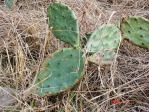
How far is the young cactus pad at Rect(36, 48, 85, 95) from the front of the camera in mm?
1531

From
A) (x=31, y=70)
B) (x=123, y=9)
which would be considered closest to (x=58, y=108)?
(x=31, y=70)

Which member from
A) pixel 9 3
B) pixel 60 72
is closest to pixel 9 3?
pixel 9 3

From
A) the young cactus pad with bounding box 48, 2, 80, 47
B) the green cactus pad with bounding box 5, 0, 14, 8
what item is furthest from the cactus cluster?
the green cactus pad with bounding box 5, 0, 14, 8

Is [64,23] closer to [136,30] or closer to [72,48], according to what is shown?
[72,48]

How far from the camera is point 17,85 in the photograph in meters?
1.69

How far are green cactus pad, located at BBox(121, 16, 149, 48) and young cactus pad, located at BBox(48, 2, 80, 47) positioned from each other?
0.87ft

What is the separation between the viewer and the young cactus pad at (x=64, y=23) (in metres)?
1.57

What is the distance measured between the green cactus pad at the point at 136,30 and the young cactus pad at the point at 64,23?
27 cm

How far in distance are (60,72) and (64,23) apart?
0.74 ft

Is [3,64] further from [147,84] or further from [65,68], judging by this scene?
[147,84]

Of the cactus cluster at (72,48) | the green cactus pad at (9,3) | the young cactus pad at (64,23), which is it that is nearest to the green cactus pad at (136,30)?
the cactus cluster at (72,48)

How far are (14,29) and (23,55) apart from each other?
0.23m

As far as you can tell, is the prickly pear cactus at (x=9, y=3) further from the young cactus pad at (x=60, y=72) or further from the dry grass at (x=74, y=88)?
the young cactus pad at (x=60, y=72)

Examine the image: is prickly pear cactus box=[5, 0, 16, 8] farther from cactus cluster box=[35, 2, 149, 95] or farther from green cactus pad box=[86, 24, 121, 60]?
green cactus pad box=[86, 24, 121, 60]
